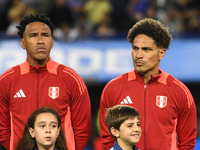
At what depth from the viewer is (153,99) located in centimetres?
434

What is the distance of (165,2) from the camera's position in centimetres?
1002

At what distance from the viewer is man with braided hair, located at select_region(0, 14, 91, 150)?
4.35 m

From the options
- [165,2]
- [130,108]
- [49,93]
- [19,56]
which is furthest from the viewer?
[165,2]

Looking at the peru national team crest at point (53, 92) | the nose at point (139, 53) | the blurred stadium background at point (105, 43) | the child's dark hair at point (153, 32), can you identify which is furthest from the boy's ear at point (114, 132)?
the blurred stadium background at point (105, 43)

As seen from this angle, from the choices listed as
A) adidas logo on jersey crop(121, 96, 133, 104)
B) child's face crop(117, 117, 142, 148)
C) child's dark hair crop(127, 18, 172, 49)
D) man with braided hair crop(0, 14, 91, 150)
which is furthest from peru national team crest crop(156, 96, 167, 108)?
man with braided hair crop(0, 14, 91, 150)

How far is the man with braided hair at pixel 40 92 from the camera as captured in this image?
4348 mm

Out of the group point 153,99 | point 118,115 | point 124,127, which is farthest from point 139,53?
point 124,127

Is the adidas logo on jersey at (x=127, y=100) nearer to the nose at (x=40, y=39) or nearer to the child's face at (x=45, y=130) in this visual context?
the child's face at (x=45, y=130)

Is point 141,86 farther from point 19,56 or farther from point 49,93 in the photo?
point 19,56

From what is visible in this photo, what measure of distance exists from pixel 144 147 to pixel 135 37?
3.69 ft

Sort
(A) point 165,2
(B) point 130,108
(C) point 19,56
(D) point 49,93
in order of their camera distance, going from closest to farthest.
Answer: (B) point 130,108
(D) point 49,93
(C) point 19,56
(A) point 165,2

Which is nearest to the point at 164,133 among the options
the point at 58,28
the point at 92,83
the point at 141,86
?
the point at 141,86

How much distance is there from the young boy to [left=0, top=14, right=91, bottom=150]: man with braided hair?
491 mm

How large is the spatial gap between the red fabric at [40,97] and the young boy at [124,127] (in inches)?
18.7
